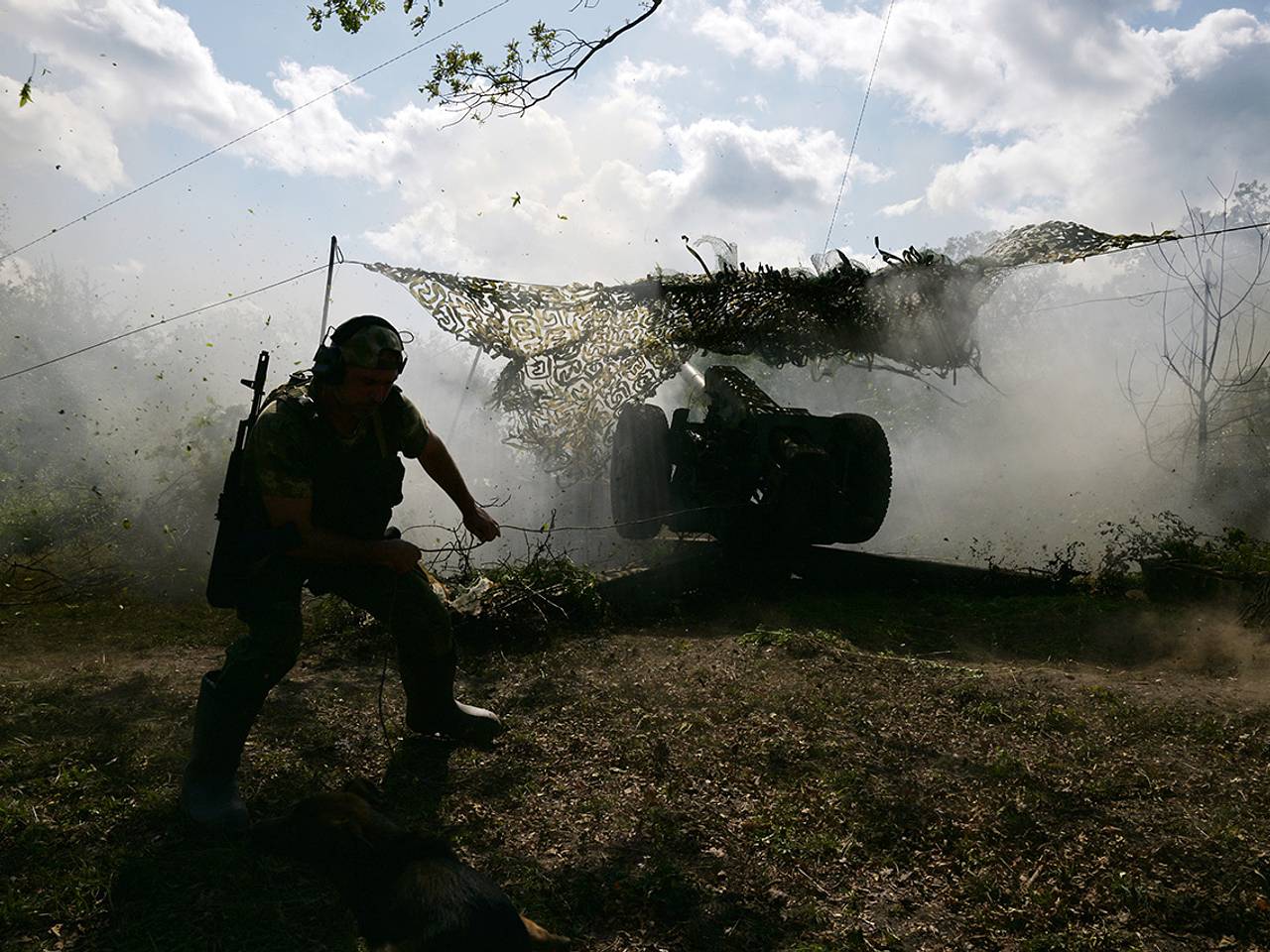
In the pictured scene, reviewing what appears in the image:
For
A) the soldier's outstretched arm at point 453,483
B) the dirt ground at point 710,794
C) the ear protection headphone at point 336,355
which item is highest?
the ear protection headphone at point 336,355

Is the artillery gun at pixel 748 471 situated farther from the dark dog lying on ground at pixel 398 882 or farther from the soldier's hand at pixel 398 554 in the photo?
the dark dog lying on ground at pixel 398 882

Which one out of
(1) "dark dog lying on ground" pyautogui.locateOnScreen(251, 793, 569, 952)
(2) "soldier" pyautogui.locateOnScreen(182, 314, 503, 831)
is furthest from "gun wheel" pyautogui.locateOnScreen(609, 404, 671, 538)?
(1) "dark dog lying on ground" pyautogui.locateOnScreen(251, 793, 569, 952)

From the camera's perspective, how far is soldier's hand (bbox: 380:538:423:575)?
355cm

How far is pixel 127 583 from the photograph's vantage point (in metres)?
7.95

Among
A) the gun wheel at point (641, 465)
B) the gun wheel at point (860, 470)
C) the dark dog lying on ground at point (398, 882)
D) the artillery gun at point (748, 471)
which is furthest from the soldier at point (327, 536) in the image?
the gun wheel at point (860, 470)

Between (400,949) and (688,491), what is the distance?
6.96 m

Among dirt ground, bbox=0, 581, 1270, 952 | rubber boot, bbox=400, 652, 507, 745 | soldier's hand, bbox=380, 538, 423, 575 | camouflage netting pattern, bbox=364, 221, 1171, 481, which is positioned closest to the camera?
dirt ground, bbox=0, 581, 1270, 952

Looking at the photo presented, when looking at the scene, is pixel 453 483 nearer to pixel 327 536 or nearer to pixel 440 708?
pixel 327 536

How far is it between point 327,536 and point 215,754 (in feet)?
2.93

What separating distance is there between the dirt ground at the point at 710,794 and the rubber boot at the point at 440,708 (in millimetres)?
107

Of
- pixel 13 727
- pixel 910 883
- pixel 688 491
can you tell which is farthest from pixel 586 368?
pixel 910 883

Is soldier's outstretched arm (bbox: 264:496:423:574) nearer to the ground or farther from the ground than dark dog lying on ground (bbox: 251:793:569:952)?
farther from the ground

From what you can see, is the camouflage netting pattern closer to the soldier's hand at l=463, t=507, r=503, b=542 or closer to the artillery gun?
the artillery gun

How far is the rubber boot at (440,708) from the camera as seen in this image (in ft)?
13.0
